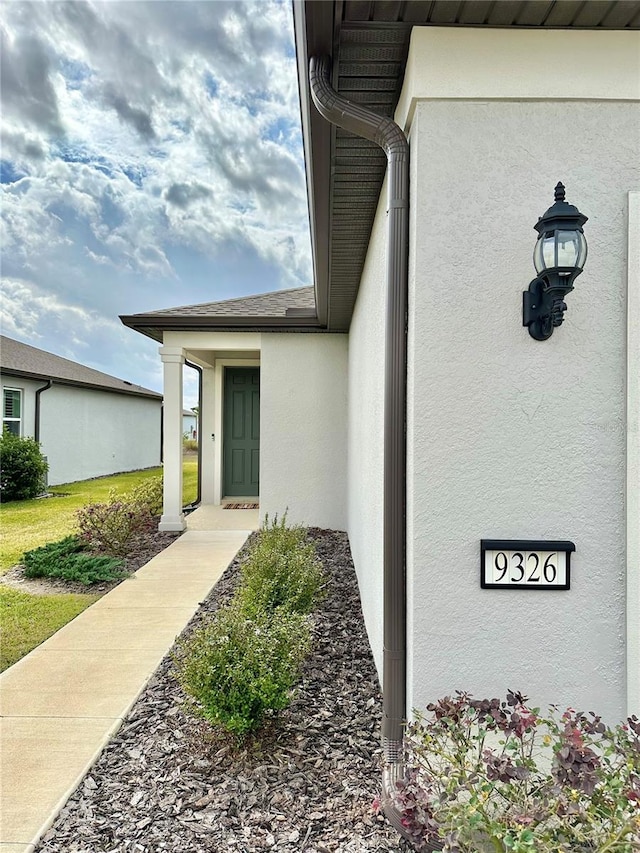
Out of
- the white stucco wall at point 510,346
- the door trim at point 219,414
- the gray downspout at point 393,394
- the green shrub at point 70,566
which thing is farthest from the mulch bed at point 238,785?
the door trim at point 219,414

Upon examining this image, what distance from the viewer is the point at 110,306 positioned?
3503 centimetres

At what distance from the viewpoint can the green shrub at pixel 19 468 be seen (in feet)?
34.6

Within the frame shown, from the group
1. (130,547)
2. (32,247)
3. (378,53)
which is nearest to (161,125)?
(32,247)

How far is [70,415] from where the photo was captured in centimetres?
1397

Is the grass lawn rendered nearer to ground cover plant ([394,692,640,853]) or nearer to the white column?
the white column

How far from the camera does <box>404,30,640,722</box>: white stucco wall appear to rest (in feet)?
6.73

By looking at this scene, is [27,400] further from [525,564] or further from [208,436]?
[525,564]

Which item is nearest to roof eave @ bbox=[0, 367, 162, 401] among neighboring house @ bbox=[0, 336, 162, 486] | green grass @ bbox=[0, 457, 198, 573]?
neighboring house @ bbox=[0, 336, 162, 486]

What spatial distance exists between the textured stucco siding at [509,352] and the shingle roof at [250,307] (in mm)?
5197

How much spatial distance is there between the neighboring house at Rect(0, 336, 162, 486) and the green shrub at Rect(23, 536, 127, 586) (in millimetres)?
6951

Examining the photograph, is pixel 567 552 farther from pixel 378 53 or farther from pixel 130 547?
pixel 130 547

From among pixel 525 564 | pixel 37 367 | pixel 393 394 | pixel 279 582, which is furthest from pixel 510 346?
pixel 37 367

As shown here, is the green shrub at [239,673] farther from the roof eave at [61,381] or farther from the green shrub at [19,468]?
the roof eave at [61,381]

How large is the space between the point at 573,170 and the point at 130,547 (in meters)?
6.13
